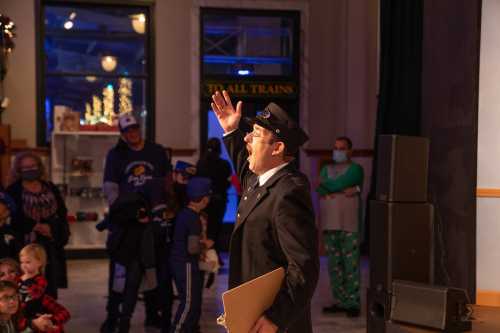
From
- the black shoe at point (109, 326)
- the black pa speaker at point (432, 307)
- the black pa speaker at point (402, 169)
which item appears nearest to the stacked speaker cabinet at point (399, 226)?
the black pa speaker at point (402, 169)

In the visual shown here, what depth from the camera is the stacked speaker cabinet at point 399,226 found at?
169 inches

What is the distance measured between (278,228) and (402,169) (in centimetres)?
241

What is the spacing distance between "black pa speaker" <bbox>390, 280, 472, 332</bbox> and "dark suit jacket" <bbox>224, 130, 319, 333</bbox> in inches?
72.5

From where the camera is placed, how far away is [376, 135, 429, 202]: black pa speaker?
4.33 m

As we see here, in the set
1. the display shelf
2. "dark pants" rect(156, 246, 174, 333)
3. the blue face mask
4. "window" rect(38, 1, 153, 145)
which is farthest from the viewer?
"window" rect(38, 1, 153, 145)

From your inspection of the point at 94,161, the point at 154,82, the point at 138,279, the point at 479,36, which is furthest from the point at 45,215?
the point at 154,82

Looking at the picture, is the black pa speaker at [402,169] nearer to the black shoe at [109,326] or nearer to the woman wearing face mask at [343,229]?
the woman wearing face mask at [343,229]

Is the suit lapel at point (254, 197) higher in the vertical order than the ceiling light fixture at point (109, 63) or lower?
lower

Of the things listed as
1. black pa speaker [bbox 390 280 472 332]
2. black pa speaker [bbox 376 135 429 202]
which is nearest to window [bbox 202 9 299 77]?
black pa speaker [bbox 376 135 429 202]

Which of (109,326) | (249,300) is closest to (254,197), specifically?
(249,300)

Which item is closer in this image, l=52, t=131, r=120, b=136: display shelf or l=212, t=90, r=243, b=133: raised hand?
l=212, t=90, r=243, b=133: raised hand

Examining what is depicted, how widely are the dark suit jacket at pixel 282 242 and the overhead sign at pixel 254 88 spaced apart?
6.62m

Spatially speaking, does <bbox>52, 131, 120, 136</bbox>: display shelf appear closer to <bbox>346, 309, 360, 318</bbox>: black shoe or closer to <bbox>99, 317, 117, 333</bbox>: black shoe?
<bbox>99, 317, 117, 333</bbox>: black shoe

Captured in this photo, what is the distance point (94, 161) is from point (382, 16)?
388 cm
